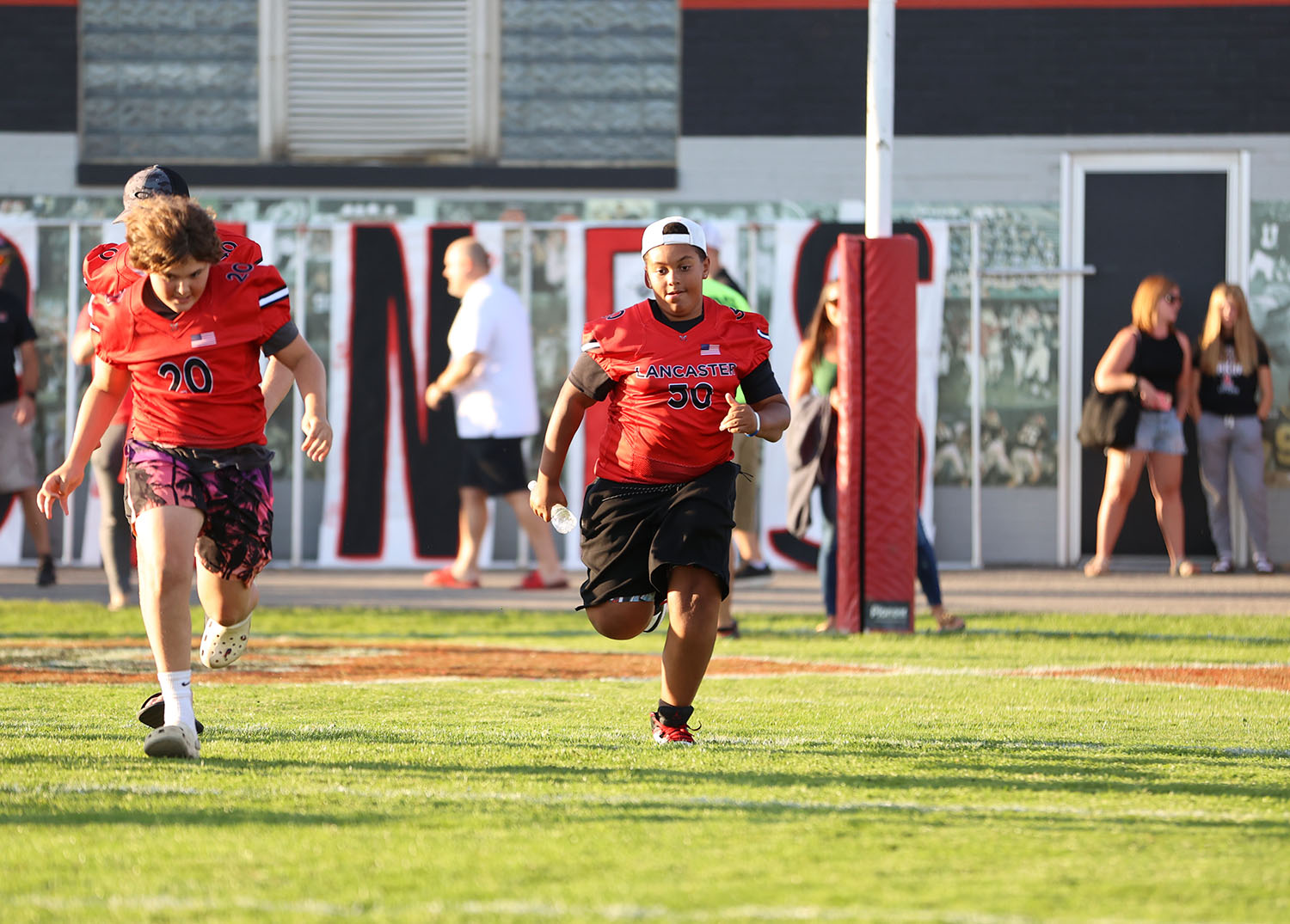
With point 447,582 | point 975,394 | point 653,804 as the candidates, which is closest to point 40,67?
point 447,582

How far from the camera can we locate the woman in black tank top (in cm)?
1380

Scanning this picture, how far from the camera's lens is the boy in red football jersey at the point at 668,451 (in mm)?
6285

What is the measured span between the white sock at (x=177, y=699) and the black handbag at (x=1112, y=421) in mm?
9424

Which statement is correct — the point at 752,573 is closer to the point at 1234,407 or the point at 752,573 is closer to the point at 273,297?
the point at 1234,407

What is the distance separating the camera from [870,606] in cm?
1051

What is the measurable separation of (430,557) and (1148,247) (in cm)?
658

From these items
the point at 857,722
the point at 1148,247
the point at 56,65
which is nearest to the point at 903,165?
the point at 1148,247

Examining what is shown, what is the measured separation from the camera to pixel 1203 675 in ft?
29.0

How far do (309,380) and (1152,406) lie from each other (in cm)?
909

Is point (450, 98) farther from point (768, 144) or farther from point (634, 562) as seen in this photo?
point (634, 562)

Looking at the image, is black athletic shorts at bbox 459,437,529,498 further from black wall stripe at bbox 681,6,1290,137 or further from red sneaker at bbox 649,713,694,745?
red sneaker at bbox 649,713,694,745

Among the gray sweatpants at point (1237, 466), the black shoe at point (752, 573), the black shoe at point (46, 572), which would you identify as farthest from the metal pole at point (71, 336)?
the gray sweatpants at point (1237, 466)

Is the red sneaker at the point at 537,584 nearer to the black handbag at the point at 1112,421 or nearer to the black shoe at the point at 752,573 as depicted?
the black shoe at the point at 752,573

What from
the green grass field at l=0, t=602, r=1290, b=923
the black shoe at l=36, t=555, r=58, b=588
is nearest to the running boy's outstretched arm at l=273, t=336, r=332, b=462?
the green grass field at l=0, t=602, r=1290, b=923
